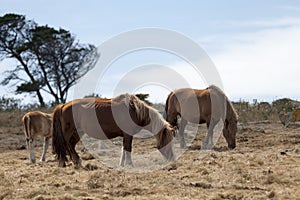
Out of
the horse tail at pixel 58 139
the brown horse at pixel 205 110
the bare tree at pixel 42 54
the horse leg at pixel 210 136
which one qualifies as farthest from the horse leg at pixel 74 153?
the bare tree at pixel 42 54

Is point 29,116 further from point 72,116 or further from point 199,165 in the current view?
point 199,165

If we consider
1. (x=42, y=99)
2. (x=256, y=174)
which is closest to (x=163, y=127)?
(x=256, y=174)

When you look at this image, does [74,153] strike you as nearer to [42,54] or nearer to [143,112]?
[143,112]

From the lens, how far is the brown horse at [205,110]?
12797 mm

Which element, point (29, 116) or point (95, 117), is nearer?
point (95, 117)

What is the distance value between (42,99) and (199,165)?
23989 millimetres

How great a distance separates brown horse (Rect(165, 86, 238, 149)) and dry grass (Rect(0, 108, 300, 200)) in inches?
59.6

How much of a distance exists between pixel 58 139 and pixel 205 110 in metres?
4.97

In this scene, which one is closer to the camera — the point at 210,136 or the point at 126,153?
the point at 126,153

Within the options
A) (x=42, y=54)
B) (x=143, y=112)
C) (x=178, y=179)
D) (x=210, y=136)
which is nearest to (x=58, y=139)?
(x=143, y=112)

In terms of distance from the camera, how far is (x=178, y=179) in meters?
7.75

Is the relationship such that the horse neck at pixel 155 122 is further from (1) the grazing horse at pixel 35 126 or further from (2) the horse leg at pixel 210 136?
(1) the grazing horse at pixel 35 126

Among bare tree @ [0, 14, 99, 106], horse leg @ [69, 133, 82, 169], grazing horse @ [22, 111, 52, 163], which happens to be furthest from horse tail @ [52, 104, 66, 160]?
bare tree @ [0, 14, 99, 106]

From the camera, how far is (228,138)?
12.5 meters
